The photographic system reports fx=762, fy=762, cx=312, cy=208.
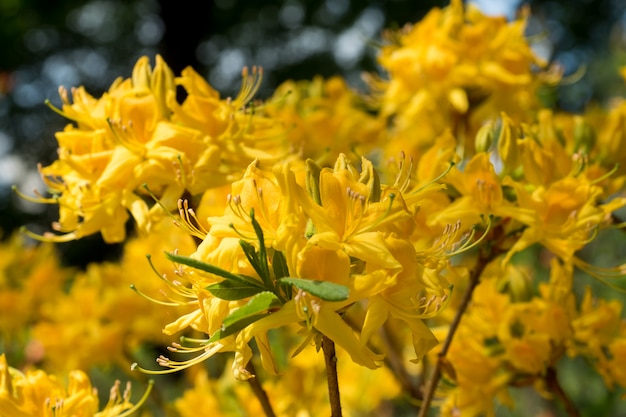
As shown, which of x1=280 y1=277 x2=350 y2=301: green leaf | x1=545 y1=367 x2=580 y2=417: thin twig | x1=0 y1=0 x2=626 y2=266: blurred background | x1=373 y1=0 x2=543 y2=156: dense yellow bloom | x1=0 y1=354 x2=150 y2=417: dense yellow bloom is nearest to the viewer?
x1=280 y1=277 x2=350 y2=301: green leaf

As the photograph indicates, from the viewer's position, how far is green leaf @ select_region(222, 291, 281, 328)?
0.84m

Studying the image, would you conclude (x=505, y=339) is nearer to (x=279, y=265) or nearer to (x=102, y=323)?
(x=279, y=265)

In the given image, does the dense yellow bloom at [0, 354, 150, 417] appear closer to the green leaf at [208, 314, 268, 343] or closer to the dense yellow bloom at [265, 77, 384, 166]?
the green leaf at [208, 314, 268, 343]

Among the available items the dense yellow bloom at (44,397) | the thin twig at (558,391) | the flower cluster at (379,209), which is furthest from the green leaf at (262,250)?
the thin twig at (558,391)

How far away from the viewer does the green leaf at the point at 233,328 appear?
0.85 meters

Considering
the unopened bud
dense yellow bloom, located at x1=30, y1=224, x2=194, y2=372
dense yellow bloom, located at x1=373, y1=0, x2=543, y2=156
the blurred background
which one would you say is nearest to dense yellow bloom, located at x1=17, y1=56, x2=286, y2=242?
the unopened bud

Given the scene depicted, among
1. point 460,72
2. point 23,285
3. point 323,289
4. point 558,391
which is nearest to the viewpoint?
point 323,289

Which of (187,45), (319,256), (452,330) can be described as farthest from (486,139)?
(187,45)

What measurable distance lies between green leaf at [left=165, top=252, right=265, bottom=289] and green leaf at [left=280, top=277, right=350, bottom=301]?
0.06 metres

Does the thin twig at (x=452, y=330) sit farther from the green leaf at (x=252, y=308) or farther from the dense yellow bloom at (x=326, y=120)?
the dense yellow bloom at (x=326, y=120)

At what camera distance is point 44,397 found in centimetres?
114

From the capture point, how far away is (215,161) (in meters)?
1.25

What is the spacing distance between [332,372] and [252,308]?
0.16m

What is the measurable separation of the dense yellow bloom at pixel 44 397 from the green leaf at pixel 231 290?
0.29 metres
